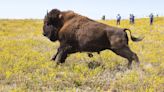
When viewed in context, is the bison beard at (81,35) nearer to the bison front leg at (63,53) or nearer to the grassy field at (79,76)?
the bison front leg at (63,53)

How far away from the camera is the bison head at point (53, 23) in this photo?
15578 millimetres

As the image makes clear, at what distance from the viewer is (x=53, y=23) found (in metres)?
15.7

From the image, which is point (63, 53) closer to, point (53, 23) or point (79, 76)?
point (53, 23)

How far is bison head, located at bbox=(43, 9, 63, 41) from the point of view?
15578 millimetres

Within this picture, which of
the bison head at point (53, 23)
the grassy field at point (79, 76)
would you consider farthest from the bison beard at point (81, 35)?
the grassy field at point (79, 76)

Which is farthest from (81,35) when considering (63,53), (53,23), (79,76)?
(79,76)

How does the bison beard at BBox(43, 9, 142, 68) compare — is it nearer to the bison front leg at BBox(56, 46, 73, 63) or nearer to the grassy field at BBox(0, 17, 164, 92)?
the bison front leg at BBox(56, 46, 73, 63)

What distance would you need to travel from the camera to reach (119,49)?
13.9 meters

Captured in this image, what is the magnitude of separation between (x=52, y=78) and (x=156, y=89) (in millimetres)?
2756

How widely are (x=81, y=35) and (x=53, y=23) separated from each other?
5.14 ft

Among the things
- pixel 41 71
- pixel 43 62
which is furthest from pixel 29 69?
pixel 43 62

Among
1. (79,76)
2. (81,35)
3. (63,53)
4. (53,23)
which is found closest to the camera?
(79,76)

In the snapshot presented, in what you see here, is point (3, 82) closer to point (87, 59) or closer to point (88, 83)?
point (88, 83)

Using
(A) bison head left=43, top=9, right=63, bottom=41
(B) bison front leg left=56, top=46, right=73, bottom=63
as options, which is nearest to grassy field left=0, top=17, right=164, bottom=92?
(B) bison front leg left=56, top=46, right=73, bottom=63
